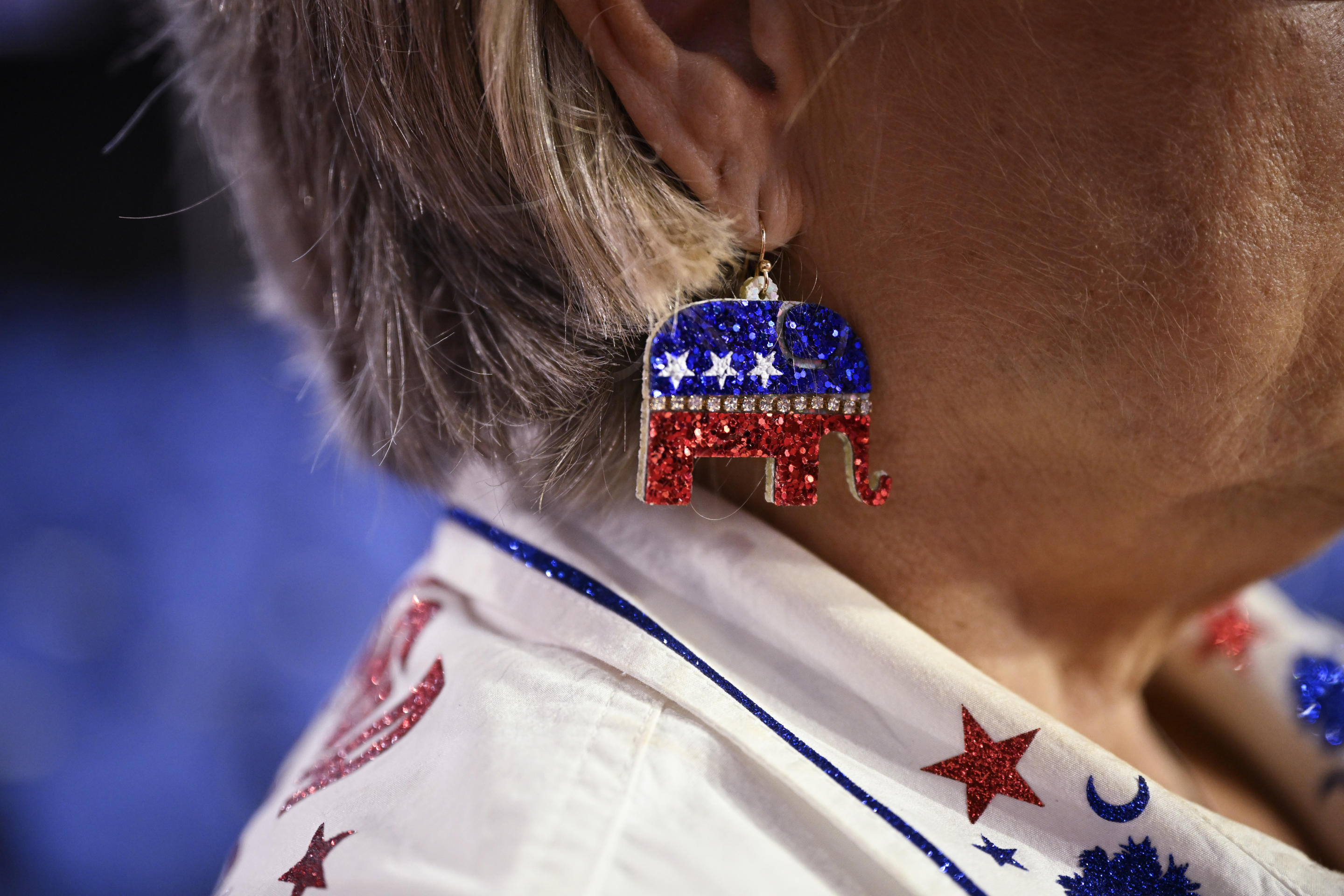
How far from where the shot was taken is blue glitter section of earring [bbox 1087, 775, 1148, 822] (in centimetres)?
58

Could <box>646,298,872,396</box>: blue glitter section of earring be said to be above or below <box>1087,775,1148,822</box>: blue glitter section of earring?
above

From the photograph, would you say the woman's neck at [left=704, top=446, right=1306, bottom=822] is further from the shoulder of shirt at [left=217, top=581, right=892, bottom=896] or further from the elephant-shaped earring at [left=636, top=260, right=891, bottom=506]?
the shoulder of shirt at [left=217, top=581, right=892, bottom=896]

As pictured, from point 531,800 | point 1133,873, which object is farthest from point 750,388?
point 1133,873

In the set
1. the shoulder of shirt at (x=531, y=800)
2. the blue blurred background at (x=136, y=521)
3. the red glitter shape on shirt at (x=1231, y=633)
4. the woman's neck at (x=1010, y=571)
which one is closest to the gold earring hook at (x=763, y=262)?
the woman's neck at (x=1010, y=571)

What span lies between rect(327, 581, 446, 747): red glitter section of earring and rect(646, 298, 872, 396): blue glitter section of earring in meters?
0.30

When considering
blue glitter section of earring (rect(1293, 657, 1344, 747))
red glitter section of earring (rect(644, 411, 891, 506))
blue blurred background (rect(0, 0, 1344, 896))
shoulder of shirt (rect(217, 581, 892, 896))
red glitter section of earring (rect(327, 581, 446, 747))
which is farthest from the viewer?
blue blurred background (rect(0, 0, 1344, 896))

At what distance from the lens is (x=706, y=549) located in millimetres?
647

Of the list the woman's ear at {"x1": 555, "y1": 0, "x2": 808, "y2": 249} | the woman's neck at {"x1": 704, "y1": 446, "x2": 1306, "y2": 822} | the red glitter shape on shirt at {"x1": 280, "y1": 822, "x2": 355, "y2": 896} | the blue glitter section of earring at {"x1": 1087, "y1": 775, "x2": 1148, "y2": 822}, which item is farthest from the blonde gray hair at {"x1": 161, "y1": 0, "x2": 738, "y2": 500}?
the blue glitter section of earring at {"x1": 1087, "y1": 775, "x2": 1148, "y2": 822}

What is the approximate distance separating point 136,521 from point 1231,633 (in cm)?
194

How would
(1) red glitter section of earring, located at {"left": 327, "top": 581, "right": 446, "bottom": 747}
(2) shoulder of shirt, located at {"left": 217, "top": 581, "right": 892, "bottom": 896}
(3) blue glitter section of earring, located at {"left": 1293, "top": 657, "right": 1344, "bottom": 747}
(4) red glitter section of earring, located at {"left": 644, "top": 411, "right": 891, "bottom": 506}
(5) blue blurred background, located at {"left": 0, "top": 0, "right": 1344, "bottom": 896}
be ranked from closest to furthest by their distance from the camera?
(2) shoulder of shirt, located at {"left": 217, "top": 581, "right": 892, "bottom": 896}, (4) red glitter section of earring, located at {"left": 644, "top": 411, "right": 891, "bottom": 506}, (1) red glitter section of earring, located at {"left": 327, "top": 581, "right": 446, "bottom": 747}, (3) blue glitter section of earring, located at {"left": 1293, "top": 657, "right": 1344, "bottom": 747}, (5) blue blurred background, located at {"left": 0, "top": 0, "right": 1344, "bottom": 896}

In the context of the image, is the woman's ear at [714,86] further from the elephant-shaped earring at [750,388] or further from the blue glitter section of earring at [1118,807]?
the blue glitter section of earring at [1118,807]

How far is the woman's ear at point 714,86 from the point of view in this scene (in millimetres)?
546

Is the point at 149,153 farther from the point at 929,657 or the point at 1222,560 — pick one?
the point at 1222,560

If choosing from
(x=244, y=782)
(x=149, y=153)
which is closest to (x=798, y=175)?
(x=149, y=153)
